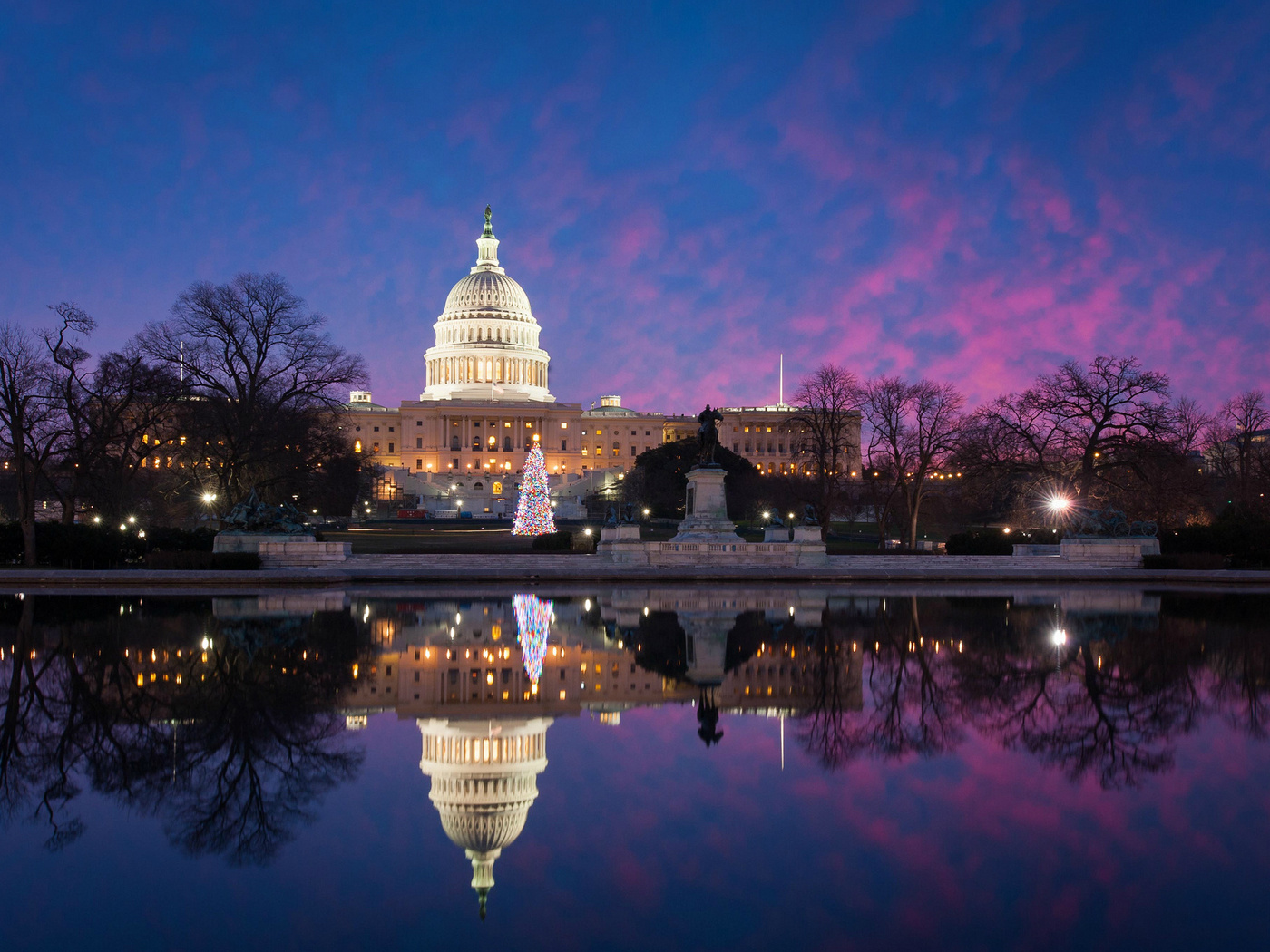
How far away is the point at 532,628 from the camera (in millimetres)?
16922

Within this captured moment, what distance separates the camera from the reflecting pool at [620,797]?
5.88 meters

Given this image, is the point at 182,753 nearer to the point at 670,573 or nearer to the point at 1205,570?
the point at 670,573

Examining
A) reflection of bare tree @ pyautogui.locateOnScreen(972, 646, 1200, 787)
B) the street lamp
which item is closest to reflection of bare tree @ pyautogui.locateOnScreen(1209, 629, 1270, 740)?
reflection of bare tree @ pyautogui.locateOnScreen(972, 646, 1200, 787)

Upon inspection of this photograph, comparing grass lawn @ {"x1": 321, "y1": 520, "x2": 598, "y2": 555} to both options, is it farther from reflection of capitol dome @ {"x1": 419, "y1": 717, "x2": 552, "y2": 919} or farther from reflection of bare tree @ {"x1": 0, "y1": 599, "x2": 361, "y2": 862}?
reflection of capitol dome @ {"x1": 419, "y1": 717, "x2": 552, "y2": 919}

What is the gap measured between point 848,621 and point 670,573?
9.76 m

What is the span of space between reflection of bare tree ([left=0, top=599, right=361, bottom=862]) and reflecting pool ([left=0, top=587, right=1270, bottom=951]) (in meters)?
0.04

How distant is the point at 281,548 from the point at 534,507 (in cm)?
1958

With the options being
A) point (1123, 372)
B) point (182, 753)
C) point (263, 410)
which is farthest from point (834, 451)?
point (182, 753)

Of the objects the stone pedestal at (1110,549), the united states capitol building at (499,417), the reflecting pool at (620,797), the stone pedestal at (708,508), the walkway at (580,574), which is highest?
the united states capitol building at (499,417)

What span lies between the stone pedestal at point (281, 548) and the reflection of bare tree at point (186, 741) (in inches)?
586

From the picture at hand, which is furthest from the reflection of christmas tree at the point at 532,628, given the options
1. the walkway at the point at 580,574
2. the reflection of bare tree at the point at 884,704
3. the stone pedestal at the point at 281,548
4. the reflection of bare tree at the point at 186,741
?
the stone pedestal at the point at 281,548

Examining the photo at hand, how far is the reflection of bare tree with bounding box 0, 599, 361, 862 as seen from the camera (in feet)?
24.4

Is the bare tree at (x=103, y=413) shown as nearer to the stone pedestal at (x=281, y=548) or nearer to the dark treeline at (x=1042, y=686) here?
the stone pedestal at (x=281, y=548)

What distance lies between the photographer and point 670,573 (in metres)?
27.4
